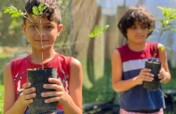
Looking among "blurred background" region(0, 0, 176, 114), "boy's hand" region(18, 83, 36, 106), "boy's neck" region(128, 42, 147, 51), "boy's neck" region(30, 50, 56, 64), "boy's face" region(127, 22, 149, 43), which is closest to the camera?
"boy's hand" region(18, 83, 36, 106)

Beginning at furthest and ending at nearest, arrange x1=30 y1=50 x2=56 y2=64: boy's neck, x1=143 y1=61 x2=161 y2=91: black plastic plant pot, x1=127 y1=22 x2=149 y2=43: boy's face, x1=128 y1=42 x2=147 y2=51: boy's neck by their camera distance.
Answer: x1=128 y1=42 x2=147 y2=51: boy's neck → x1=127 y1=22 x2=149 y2=43: boy's face → x1=143 y1=61 x2=161 y2=91: black plastic plant pot → x1=30 y1=50 x2=56 y2=64: boy's neck

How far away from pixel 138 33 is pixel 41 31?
122 centimetres

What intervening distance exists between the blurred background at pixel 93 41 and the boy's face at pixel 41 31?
298 centimetres

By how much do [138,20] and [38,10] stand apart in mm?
1361

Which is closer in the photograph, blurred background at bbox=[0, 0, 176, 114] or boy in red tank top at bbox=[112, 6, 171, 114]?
boy in red tank top at bbox=[112, 6, 171, 114]

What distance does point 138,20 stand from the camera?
11.5 feet

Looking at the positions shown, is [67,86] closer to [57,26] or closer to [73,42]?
[57,26]

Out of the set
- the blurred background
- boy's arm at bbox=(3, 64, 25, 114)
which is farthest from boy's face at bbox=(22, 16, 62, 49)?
the blurred background

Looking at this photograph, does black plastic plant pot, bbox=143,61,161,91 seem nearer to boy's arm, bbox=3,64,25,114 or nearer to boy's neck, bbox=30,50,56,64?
boy's neck, bbox=30,50,56,64

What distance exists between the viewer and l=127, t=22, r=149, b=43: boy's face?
3.48m

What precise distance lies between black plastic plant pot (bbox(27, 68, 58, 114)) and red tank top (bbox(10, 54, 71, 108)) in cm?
25

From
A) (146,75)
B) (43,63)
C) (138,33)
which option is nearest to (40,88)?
(43,63)

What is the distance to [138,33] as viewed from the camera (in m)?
3.47

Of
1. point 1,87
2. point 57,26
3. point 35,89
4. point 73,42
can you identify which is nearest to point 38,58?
point 57,26
